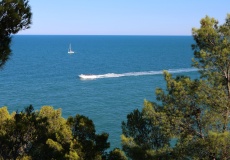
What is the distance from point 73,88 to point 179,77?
59.6 meters

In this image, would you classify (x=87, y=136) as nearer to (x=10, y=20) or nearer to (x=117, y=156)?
(x=117, y=156)

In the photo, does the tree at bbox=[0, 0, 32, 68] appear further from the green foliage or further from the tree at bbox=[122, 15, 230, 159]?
the green foliage

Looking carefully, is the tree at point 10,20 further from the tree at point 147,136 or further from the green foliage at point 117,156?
the green foliage at point 117,156

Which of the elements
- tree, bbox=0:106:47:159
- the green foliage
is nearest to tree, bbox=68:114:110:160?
the green foliage

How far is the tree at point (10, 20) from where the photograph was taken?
359 inches

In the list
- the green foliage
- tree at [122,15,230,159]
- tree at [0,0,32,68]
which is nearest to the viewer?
tree at [0,0,32,68]

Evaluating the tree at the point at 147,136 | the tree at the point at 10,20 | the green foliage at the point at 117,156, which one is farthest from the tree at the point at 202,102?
the tree at the point at 10,20

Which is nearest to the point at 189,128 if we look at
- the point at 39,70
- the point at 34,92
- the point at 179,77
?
the point at 179,77

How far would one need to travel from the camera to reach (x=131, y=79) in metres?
85.4

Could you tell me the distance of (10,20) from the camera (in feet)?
30.5

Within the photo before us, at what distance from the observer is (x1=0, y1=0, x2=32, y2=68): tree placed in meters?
9.12

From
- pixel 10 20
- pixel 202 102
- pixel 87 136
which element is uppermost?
pixel 10 20

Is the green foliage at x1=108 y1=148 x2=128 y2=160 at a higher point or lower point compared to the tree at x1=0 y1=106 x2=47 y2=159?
lower

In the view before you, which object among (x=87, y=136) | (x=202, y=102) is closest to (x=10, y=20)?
(x=202, y=102)
